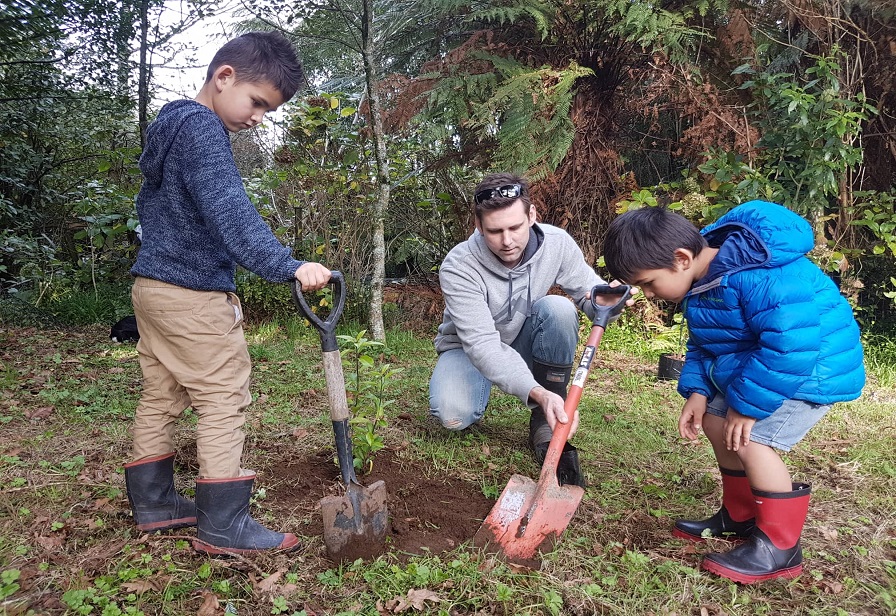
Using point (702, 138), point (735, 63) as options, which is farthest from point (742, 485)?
point (735, 63)

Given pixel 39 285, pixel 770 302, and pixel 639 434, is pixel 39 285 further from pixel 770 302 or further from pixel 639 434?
pixel 770 302

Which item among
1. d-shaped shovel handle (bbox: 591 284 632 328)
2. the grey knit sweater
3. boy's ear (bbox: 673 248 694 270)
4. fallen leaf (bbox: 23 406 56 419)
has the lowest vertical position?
fallen leaf (bbox: 23 406 56 419)

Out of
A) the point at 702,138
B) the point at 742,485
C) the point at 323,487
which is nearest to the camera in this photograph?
the point at 742,485

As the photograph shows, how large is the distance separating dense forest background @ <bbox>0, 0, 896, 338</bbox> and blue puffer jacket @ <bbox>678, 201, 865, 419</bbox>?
281 centimetres

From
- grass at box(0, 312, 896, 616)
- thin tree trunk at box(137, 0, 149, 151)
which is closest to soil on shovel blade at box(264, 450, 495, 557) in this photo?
grass at box(0, 312, 896, 616)

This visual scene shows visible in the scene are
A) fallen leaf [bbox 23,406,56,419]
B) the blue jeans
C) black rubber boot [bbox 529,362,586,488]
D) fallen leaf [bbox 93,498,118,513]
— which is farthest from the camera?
fallen leaf [bbox 23,406,56,419]

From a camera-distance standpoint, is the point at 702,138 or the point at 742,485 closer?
the point at 742,485

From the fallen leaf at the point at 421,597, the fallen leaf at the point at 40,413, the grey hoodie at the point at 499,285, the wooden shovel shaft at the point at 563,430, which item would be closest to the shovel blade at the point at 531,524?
the wooden shovel shaft at the point at 563,430

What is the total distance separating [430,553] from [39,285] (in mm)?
5808

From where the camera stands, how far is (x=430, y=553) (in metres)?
2.12

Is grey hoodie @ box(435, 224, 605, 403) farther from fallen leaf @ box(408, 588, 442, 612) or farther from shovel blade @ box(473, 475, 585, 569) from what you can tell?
fallen leaf @ box(408, 588, 442, 612)

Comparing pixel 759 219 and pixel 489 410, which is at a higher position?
pixel 759 219

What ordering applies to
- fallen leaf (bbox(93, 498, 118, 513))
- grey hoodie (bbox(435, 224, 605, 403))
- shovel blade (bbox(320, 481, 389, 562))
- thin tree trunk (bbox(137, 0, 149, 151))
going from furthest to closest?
thin tree trunk (bbox(137, 0, 149, 151)), grey hoodie (bbox(435, 224, 605, 403)), fallen leaf (bbox(93, 498, 118, 513)), shovel blade (bbox(320, 481, 389, 562))

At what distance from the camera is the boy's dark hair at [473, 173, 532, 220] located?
2740 millimetres
